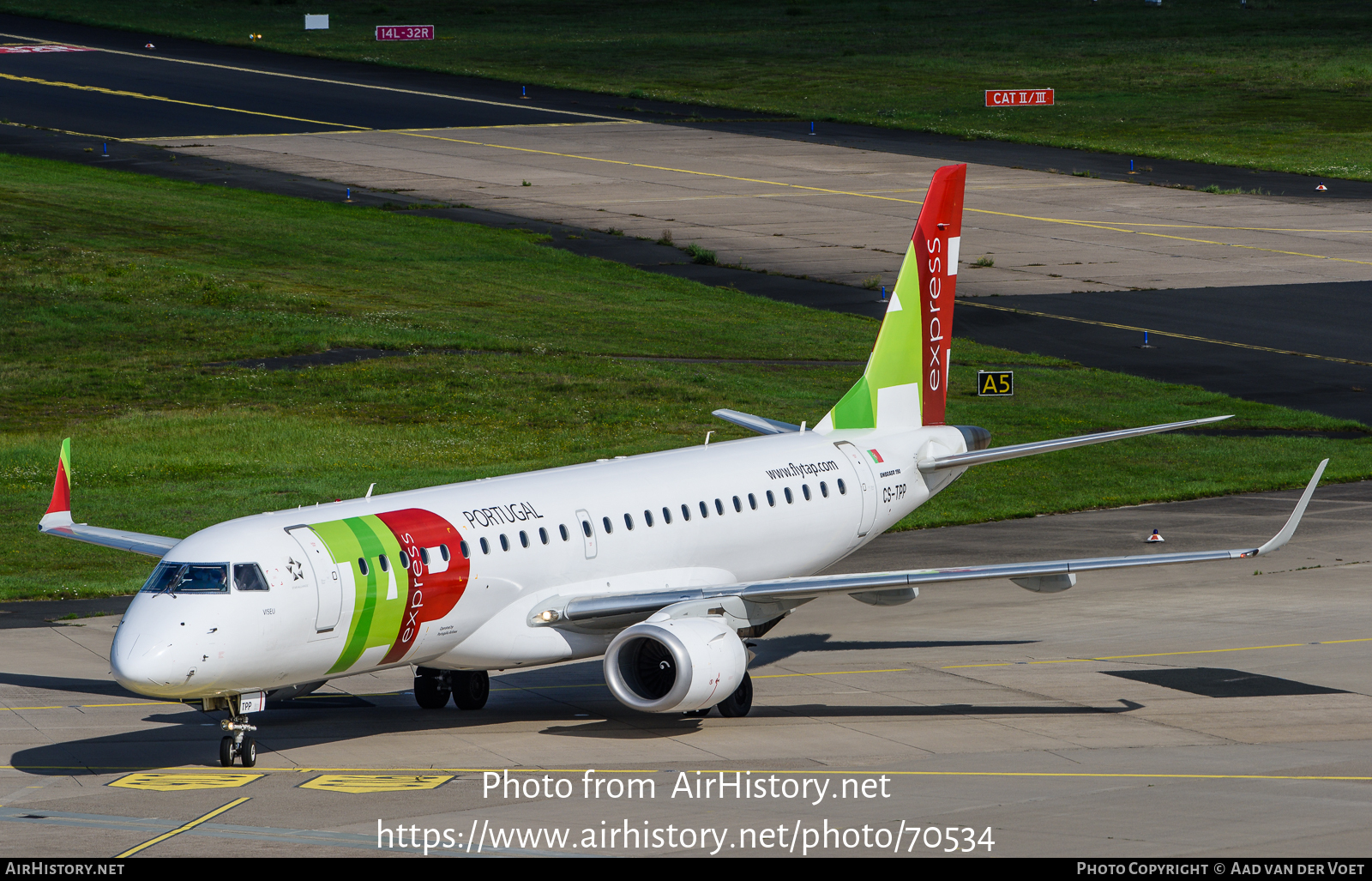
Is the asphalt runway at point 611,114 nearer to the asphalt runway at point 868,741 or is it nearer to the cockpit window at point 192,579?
the asphalt runway at point 868,741

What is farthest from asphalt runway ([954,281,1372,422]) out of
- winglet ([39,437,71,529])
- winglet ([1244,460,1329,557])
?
winglet ([39,437,71,529])

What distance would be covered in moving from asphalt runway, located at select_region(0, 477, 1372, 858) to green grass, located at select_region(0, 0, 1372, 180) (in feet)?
242

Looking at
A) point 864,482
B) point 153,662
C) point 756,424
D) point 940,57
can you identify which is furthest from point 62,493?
point 940,57

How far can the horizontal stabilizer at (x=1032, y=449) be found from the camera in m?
33.8

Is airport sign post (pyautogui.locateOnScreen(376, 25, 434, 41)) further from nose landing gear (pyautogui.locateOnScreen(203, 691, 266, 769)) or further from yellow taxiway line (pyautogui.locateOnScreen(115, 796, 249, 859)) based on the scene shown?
yellow taxiway line (pyautogui.locateOnScreen(115, 796, 249, 859))

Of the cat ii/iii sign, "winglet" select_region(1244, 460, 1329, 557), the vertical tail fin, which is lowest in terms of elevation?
"winglet" select_region(1244, 460, 1329, 557)

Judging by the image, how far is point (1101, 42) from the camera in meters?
152

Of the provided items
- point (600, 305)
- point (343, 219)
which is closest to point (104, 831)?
point (600, 305)

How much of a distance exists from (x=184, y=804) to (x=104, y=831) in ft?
5.10

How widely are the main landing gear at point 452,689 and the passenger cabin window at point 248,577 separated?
599cm

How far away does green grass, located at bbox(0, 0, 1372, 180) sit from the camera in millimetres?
116000

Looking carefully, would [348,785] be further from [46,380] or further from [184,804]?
[46,380]

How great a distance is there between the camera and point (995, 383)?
58.1 metres

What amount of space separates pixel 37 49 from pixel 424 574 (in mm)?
115772
